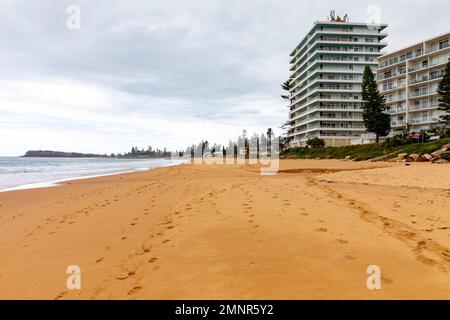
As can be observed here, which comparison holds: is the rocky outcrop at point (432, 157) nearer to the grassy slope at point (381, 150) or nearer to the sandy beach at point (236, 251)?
the grassy slope at point (381, 150)

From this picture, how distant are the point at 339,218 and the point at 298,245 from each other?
8.16 ft

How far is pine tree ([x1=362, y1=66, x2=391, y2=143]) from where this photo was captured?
204ft

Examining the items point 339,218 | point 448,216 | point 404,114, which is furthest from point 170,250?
point 404,114

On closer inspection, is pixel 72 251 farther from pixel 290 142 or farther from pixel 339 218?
pixel 290 142

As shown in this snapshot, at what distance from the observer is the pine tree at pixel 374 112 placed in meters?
62.2

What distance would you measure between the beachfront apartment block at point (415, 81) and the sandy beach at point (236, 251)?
204ft

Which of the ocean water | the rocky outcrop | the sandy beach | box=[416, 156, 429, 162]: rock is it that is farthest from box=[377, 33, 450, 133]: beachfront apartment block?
the sandy beach

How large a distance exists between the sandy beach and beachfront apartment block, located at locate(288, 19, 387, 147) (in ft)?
283

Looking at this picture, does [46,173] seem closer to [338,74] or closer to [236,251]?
[236,251]

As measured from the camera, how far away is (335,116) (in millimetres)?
91500

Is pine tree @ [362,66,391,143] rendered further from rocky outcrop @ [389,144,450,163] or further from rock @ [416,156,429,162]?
rock @ [416,156,429,162]
